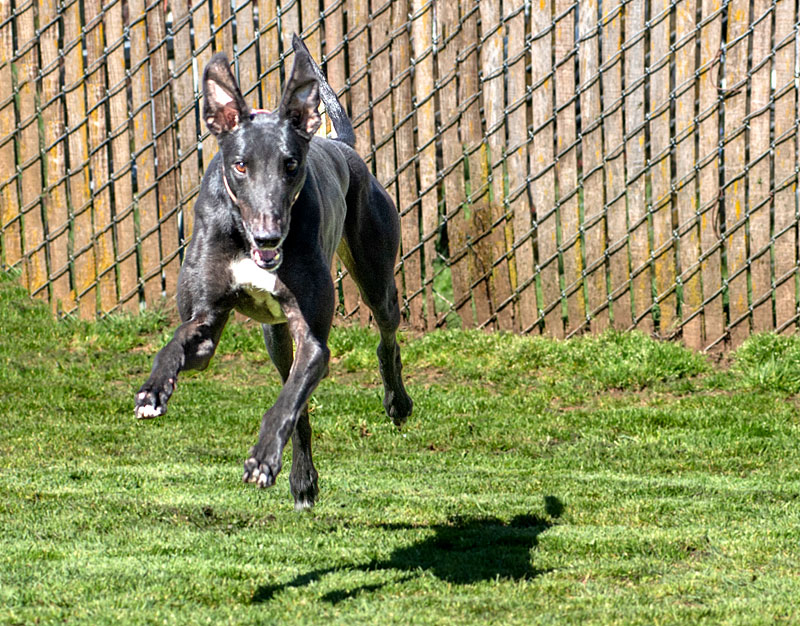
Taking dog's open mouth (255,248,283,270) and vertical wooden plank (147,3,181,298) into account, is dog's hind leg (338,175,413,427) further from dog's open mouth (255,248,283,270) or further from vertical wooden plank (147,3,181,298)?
vertical wooden plank (147,3,181,298)

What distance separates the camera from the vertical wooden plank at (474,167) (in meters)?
8.16

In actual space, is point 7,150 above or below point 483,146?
above

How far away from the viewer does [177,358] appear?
4047 mm

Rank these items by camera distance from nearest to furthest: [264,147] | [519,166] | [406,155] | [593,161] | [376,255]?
[264,147] < [376,255] < [593,161] < [519,166] < [406,155]

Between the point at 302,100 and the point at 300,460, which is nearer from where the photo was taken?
the point at 302,100

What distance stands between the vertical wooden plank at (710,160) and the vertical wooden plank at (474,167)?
4.82ft

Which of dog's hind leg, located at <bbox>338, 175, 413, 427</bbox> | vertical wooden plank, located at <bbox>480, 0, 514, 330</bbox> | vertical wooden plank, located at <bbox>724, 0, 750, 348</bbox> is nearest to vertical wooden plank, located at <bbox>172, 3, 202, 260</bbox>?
vertical wooden plank, located at <bbox>480, 0, 514, 330</bbox>

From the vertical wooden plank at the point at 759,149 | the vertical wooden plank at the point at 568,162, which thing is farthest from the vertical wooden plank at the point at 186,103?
the vertical wooden plank at the point at 759,149

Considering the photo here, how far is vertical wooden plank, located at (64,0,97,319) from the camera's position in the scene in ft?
27.2

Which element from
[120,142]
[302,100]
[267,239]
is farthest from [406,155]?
[267,239]

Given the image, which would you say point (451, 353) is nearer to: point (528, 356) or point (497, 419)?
point (528, 356)

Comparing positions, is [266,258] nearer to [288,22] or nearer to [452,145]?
[452,145]

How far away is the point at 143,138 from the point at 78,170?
511mm

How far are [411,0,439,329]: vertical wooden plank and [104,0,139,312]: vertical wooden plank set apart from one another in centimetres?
205
